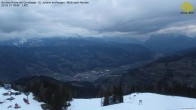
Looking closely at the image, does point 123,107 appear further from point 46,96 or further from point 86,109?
point 46,96

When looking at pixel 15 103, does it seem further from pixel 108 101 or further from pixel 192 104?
pixel 192 104

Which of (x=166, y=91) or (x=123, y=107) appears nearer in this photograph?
(x=123, y=107)

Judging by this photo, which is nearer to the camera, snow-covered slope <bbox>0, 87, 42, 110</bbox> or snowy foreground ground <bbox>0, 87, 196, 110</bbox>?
snowy foreground ground <bbox>0, 87, 196, 110</bbox>

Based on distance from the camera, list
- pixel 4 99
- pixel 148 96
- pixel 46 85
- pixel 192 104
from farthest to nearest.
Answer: pixel 46 85 → pixel 4 99 → pixel 148 96 → pixel 192 104

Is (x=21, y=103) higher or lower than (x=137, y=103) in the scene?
lower

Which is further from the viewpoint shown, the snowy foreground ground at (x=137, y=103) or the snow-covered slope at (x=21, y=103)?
the snow-covered slope at (x=21, y=103)

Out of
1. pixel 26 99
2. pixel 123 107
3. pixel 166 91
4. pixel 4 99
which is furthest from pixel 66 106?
pixel 166 91

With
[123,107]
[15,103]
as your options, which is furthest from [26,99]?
[123,107]

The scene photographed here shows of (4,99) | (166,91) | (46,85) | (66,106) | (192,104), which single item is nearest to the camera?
(192,104)

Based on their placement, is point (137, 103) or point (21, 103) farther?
point (21, 103)
